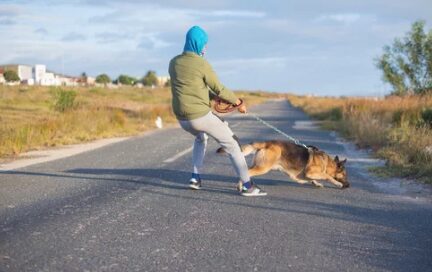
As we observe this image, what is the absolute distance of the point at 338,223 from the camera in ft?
22.7

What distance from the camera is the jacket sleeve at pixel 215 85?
323 inches

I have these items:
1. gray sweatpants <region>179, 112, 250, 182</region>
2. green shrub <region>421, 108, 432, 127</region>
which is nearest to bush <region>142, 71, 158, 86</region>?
green shrub <region>421, 108, 432, 127</region>

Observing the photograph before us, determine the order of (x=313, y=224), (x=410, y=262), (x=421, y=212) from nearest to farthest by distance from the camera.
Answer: (x=410, y=262), (x=313, y=224), (x=421, y=212)

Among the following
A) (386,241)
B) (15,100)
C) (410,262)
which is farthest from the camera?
(15,100)

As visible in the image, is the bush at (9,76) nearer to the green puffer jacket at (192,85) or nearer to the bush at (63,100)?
the bush at (63,100)

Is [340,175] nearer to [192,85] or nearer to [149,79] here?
[192,85]

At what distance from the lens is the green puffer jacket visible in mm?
8164

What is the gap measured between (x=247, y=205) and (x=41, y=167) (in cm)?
569

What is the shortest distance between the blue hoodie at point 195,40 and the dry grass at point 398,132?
15.4ft

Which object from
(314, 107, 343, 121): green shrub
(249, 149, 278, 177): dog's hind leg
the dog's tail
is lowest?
(314, 107, 343, 121): green shrub

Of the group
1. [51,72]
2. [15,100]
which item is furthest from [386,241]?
[51,72]

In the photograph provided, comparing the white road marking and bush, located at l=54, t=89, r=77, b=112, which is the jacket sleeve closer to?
the white road marking

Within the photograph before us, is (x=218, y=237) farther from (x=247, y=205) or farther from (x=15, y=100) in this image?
(x=15, y=100)

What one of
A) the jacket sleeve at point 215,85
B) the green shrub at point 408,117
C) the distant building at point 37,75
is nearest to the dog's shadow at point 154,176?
the jacket sleeve at point 215,85
